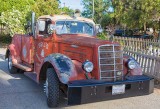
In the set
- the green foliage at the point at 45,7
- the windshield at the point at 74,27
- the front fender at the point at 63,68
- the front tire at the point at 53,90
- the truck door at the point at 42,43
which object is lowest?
the front tire at the point at 53,90

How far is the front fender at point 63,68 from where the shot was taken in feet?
18.1

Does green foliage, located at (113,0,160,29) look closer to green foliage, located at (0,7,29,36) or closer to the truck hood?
green foliage, located at (0,7,29,36)

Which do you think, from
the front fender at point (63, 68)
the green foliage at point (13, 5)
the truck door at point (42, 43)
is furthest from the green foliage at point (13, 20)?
the front fender at point (63, 68)

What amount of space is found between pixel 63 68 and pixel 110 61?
96 cm

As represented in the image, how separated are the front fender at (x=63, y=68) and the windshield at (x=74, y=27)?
131 centimetres

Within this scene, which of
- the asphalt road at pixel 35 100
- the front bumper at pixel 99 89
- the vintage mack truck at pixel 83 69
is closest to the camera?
the front bumper at pixel 99 89

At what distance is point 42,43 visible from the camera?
7.40m

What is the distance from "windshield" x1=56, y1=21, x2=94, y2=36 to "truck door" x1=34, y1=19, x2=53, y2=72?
0.31 meters

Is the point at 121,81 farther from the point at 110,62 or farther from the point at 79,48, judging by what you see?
the point at 79,48

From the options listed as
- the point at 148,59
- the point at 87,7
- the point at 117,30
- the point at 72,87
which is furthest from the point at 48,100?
the point at 87,7

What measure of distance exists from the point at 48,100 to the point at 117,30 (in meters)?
43.0

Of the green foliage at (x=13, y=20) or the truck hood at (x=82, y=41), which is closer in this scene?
the truck hood at (x=82, y=41)

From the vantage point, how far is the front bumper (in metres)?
5.13

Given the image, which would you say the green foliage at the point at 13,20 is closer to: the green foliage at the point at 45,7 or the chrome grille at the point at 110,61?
the green foliage at the point at 45,7
